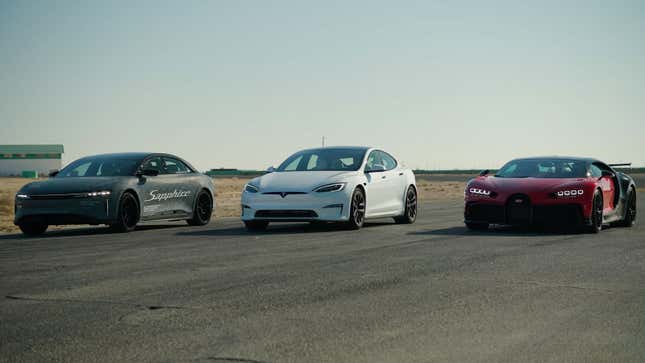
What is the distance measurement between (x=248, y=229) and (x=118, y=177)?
2.54 metres

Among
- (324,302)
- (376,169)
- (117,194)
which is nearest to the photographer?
(324,302)

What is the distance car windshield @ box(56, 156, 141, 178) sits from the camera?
16.4 m

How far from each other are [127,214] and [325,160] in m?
3.79

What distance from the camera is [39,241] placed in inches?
549

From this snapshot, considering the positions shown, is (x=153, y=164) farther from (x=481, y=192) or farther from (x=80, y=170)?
(x=481, y=192)

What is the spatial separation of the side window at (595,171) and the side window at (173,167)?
312 inches

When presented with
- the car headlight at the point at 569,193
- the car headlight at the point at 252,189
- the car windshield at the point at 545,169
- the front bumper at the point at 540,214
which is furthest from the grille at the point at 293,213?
the car headlight at the point at 569,193

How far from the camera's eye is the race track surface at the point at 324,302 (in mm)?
5363

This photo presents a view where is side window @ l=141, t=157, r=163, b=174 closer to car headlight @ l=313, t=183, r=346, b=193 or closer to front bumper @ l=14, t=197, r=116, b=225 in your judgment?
front bumper @ l=14, t=197, r=116, b=225

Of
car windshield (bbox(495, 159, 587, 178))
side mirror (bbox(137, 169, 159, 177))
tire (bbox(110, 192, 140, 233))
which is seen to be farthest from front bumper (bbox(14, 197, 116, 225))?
car windshield (bbox(495, 159, 587, 178))

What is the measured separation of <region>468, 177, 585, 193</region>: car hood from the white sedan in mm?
1920

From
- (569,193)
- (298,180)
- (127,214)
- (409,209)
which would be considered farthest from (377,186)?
(127,214)

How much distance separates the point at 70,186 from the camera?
15.3 m

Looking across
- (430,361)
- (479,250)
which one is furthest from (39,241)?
(430,361)
